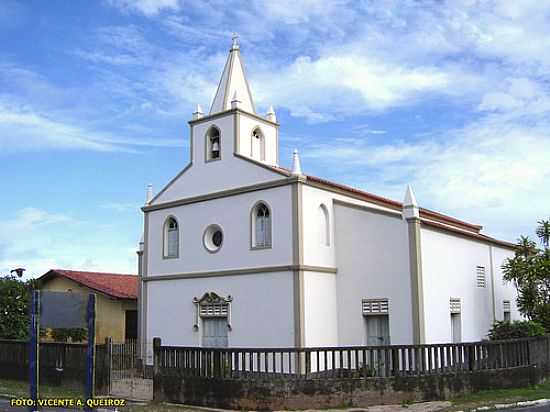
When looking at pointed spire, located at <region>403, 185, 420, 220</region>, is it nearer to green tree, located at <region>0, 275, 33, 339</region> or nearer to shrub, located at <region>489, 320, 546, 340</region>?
shrub, located at <region>489, 320, 546, 340</region>

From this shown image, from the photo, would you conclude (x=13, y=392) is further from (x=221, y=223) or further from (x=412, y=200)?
(x=412, y=200)

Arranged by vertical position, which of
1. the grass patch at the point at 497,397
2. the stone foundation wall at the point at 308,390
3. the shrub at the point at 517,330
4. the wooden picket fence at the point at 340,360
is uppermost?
the shrub at the point at 517,330

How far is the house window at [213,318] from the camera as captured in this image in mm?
23391

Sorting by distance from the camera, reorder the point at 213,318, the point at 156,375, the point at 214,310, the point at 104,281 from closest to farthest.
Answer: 1. the point at 156,375
2. the point at 214,310
3. the point at 213,318
4. the point at 104,281

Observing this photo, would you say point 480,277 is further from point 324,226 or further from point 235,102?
point 235,102

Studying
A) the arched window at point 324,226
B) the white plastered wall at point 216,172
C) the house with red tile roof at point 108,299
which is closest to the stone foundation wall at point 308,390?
the arched window at point 324,226

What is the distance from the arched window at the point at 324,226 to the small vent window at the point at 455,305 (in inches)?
190

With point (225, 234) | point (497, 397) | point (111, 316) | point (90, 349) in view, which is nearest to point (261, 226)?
point (225, 234)

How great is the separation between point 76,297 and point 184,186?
1606 cm

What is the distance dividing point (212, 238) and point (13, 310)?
8.93 meters

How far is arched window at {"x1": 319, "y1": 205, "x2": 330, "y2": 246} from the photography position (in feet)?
74.2

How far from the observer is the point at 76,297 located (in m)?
9.86

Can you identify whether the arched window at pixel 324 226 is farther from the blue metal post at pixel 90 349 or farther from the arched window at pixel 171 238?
the blue metal post at pixel 90 349

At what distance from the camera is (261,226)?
75.2 feet
